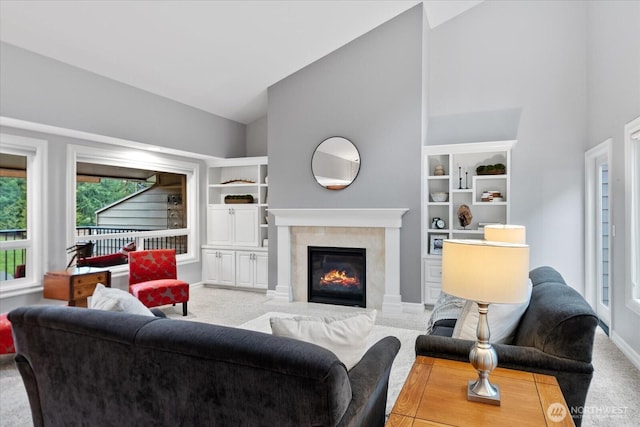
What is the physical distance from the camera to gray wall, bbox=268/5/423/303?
4664mm

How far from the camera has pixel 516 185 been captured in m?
4.85

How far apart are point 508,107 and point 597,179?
137 cm

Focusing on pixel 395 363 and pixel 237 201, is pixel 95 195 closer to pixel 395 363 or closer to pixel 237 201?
pixel 237 201

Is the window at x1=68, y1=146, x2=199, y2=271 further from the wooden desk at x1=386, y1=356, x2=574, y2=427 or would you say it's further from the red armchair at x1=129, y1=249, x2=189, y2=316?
the wooden desk at x1=386, y1=356, x2=574, y2=427

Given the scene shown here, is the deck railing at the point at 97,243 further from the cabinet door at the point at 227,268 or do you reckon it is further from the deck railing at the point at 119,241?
the cabinet door at the point at 227,268

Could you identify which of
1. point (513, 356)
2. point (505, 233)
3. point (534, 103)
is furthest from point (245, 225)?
point (513, 356)

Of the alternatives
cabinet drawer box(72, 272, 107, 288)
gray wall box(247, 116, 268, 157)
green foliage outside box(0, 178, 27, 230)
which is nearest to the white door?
gray wall box(247, 116, 268, 157)

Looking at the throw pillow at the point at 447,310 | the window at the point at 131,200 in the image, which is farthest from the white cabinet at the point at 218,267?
the throw pillow at the point at 447,310

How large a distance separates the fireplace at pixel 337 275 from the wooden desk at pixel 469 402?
3.25m

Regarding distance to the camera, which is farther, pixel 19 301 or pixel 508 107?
pixel 508 107

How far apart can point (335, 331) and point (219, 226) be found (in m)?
4.93

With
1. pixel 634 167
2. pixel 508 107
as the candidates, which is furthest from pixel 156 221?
pixel 634 167

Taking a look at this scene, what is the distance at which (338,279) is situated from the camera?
203 inches

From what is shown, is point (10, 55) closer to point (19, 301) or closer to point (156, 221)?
point (19, 301)
